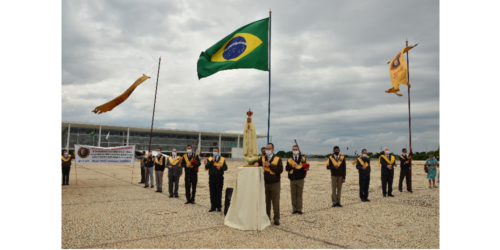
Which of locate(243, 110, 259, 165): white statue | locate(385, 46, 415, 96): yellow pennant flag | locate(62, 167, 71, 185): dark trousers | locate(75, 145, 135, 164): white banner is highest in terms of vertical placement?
locate(385, 46, 415, 96): yellow pennant flag

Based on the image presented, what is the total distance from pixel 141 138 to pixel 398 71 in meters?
75.2

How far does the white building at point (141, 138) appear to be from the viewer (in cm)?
7175

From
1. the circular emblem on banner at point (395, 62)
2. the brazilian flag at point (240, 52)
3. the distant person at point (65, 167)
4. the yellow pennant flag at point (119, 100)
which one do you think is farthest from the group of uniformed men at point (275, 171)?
the distant person at point (65, 167)

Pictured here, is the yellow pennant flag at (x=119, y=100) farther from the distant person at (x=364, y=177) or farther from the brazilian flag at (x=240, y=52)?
the distant person at (x=364, y=177)

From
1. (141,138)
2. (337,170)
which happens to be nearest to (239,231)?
(337,170)

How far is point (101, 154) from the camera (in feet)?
48.9

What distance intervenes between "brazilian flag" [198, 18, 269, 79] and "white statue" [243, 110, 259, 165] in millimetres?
1683

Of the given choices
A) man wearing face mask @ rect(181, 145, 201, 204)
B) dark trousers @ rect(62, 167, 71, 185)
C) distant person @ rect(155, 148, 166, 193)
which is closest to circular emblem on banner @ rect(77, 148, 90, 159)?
dark trousers @ rect(62, 167, 71, 185)

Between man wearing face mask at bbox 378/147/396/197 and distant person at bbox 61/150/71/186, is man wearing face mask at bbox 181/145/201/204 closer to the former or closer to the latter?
Answer: man wearing face mask at bbox 378/147/396/197

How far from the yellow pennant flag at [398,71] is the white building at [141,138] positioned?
6290 cm

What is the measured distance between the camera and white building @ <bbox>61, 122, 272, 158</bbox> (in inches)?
2825

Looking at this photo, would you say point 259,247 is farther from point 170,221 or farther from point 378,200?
point 378,200

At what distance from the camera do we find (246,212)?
6.38 m

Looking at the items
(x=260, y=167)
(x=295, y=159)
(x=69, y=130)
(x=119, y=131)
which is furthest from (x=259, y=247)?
(x=119, y=131)
